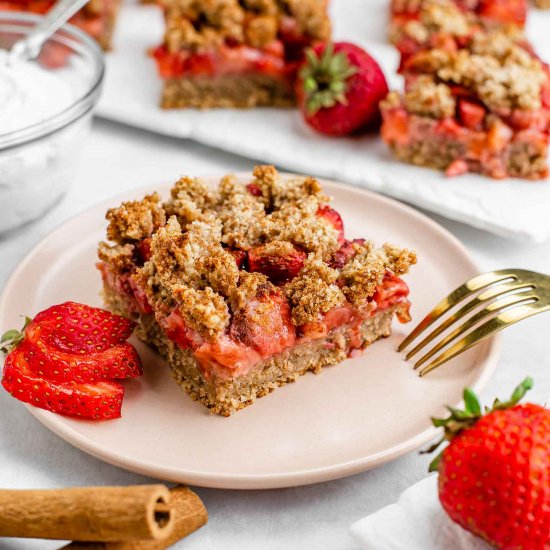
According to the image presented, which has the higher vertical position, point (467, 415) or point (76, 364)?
point (467, 415)

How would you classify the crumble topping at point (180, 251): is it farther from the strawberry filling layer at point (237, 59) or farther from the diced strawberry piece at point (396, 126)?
the strawberry filling layer at point (237, 59)

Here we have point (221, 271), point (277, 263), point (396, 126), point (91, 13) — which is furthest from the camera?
point (91, 13)

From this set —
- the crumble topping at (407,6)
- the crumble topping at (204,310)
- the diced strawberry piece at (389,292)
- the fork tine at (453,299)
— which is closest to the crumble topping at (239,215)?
the crumble topping at (204,310)

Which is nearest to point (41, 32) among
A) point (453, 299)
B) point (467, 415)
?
point (453, 299)

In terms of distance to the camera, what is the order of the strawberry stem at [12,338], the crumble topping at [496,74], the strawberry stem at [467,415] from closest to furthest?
the strawberry stem at [467,415] < the strawberry stem at [12,338] < the crumble topping at [496,74]

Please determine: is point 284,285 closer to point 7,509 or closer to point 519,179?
point 7,509

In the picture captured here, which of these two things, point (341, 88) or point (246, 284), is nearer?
point (246, 284)

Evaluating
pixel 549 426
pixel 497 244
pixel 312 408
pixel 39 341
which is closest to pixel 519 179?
pixel 497 244

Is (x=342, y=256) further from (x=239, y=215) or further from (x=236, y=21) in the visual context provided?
(x=236, y=21)
